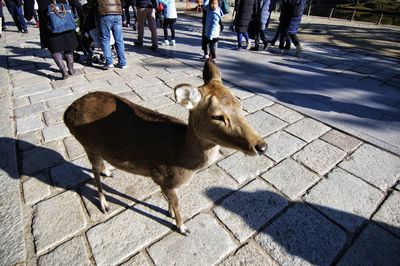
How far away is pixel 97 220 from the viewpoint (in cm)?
251

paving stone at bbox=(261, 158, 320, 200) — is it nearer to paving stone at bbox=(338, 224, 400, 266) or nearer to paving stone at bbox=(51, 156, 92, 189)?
paving stone at bbox=(338, 224, 400, 266)

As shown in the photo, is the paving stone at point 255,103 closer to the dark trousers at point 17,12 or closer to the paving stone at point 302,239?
the paving stone at point 302,239

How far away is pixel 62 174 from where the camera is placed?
3.04 m

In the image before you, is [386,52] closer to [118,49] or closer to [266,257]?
[118,49]

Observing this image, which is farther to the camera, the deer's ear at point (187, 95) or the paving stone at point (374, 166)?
the paving stone at point (374, 166)

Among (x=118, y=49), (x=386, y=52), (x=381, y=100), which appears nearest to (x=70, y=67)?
(x=118, y=49)

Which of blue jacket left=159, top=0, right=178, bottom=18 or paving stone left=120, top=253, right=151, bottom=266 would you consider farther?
blue jacket left=159, top=0, right=178, bottom=18

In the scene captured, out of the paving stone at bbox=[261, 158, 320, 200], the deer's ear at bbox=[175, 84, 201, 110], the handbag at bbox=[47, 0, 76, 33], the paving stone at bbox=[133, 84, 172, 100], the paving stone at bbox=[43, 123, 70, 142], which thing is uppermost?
the handbag at bbox=[47, 0, 76, 33]

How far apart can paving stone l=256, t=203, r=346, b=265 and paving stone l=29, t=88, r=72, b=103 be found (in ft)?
15.0

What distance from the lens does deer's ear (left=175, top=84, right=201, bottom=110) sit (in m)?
1.66

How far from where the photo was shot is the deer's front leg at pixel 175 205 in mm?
2227

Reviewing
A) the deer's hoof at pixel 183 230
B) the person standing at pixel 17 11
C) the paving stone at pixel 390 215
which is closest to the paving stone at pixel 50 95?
the deer's hoof at pixel 183 230

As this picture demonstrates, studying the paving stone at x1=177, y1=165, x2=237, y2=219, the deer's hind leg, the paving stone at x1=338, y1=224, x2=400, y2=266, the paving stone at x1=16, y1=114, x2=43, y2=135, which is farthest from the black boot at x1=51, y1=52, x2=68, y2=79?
the paving stone at x1=338, y1=224, x2=400, y2=266

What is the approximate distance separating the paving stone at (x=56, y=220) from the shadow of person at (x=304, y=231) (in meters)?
1.42
